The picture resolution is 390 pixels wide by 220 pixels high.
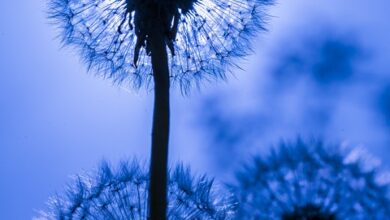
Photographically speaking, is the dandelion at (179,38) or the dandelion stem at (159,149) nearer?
the dandelion stem at (159,149)

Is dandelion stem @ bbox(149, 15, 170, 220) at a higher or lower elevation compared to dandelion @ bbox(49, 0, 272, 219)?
lower

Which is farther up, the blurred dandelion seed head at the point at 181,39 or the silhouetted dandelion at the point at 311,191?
the blurred dandelion seed head at the point at 181,39

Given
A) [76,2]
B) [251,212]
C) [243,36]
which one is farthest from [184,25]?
[251,212]

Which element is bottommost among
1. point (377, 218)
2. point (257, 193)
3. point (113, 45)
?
point (377, 218)

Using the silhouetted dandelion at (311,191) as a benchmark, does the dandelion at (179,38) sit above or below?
above

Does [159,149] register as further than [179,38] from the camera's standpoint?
No

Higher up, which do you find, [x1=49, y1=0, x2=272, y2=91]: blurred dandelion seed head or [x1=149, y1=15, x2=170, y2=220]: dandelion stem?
[x1=49, y1=0, x2=272, y2=91]: blurred dandelion seed head

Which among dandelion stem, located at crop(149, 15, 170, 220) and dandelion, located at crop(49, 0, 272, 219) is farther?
dandelion, located at crop(49, 0, 272, 219)

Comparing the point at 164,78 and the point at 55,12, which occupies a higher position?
the point at 55,12

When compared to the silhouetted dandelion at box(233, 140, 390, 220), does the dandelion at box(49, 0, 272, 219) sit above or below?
above

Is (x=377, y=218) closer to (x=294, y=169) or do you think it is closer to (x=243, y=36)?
(x=294, y=169)

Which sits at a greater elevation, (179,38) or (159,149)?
(179,38)
